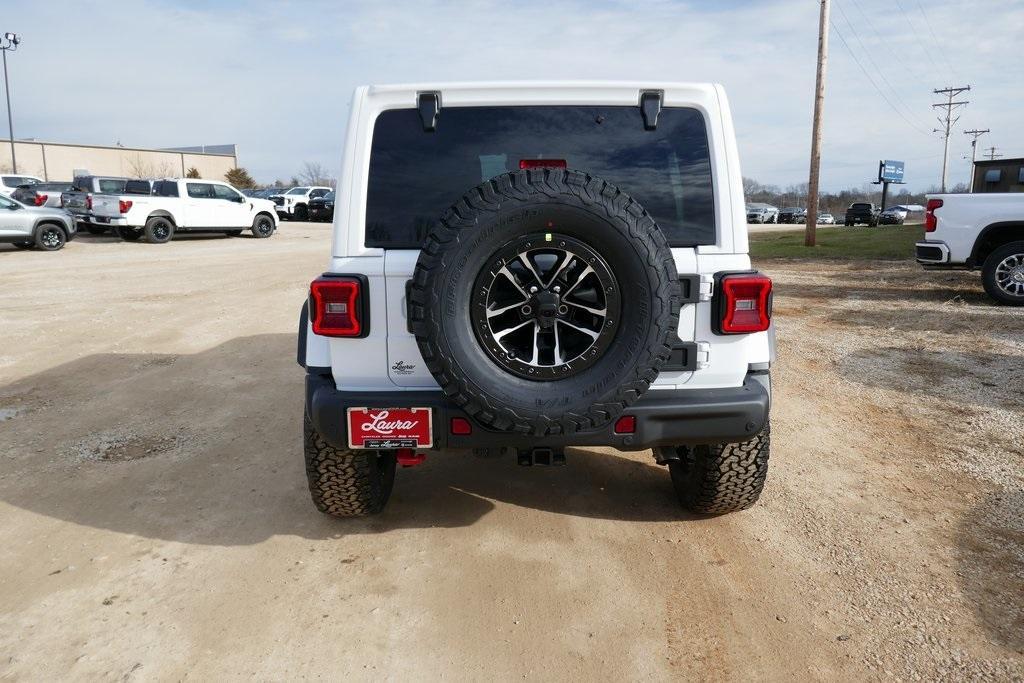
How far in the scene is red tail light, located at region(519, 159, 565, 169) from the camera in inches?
124

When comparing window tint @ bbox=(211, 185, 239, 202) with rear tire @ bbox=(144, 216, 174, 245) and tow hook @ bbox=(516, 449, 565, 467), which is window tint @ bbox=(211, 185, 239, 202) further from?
tow hook @ bbox=(516, 449, 565, 467)

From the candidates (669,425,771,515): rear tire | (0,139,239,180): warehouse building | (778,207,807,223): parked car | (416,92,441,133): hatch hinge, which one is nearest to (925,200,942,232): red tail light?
(669,425,771,515): rear tire

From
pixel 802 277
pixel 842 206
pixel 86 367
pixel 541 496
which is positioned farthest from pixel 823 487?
pixel 842 206

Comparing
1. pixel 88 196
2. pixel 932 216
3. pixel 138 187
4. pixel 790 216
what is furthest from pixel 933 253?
pixel 790 216

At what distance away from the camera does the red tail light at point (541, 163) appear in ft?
10.3

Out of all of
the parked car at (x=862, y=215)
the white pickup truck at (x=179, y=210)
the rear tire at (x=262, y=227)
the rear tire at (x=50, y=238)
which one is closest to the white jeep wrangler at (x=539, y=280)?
the rear tire at (x=50, y=238)

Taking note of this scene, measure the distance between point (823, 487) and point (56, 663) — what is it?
3.69 m

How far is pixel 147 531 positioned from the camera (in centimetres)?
361

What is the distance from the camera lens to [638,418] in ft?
9.78

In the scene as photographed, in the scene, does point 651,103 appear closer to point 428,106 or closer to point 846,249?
point 428,106

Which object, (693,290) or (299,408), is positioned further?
(299,408)

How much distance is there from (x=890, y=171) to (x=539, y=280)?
54369mm

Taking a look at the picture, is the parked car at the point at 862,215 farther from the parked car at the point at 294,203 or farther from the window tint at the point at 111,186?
the window tint at the point at 111,186

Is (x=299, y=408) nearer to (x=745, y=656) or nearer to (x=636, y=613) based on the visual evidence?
(x=636, y=613)
